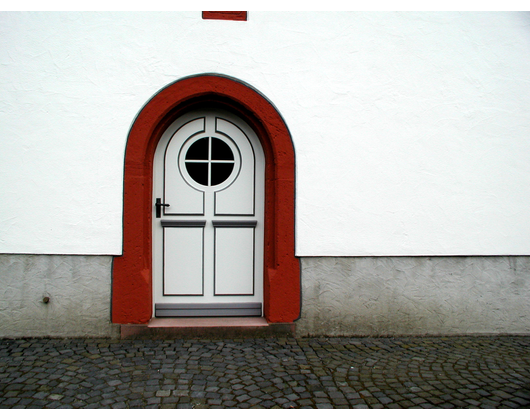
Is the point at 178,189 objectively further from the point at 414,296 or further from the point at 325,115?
the point at 414,296

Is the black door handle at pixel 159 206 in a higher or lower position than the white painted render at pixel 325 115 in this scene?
lower

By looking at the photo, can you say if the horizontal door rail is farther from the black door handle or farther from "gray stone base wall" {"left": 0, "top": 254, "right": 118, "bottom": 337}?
"gray stone base wall" {"left": 0, "top": 254, "right": 118, "bottom": 337}

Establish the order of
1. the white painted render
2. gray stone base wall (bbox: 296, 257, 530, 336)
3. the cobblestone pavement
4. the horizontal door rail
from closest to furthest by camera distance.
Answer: the cobblestone pavement → the white painted render → gray stone base wall (bbox: 296, 257, 530, 336) → the horizontal door rail

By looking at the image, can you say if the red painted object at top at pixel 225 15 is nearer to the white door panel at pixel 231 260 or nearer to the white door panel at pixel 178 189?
the white door panel at pixel 178 189

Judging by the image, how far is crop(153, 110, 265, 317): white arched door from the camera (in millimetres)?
4691

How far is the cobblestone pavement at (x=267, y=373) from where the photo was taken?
121 inches

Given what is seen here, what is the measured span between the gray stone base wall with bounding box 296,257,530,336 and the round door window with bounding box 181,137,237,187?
4.35 feet

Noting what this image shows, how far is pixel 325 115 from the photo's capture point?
4.52 metres

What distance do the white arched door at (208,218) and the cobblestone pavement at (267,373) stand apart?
22.0 inches

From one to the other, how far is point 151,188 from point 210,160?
0.72 metres

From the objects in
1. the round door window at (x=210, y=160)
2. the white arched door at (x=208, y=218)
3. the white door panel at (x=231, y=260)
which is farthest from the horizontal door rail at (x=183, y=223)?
the round door window at (x=210, y=160)

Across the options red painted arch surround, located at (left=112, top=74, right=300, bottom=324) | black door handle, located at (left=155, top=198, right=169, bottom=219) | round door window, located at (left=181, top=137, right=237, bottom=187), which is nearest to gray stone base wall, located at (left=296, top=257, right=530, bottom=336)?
red painted arch surround, located at (left=112, top=74, right=300, bottom=324)

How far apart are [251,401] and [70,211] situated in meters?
2.71

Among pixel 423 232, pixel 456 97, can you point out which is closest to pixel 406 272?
pixel 423 232
